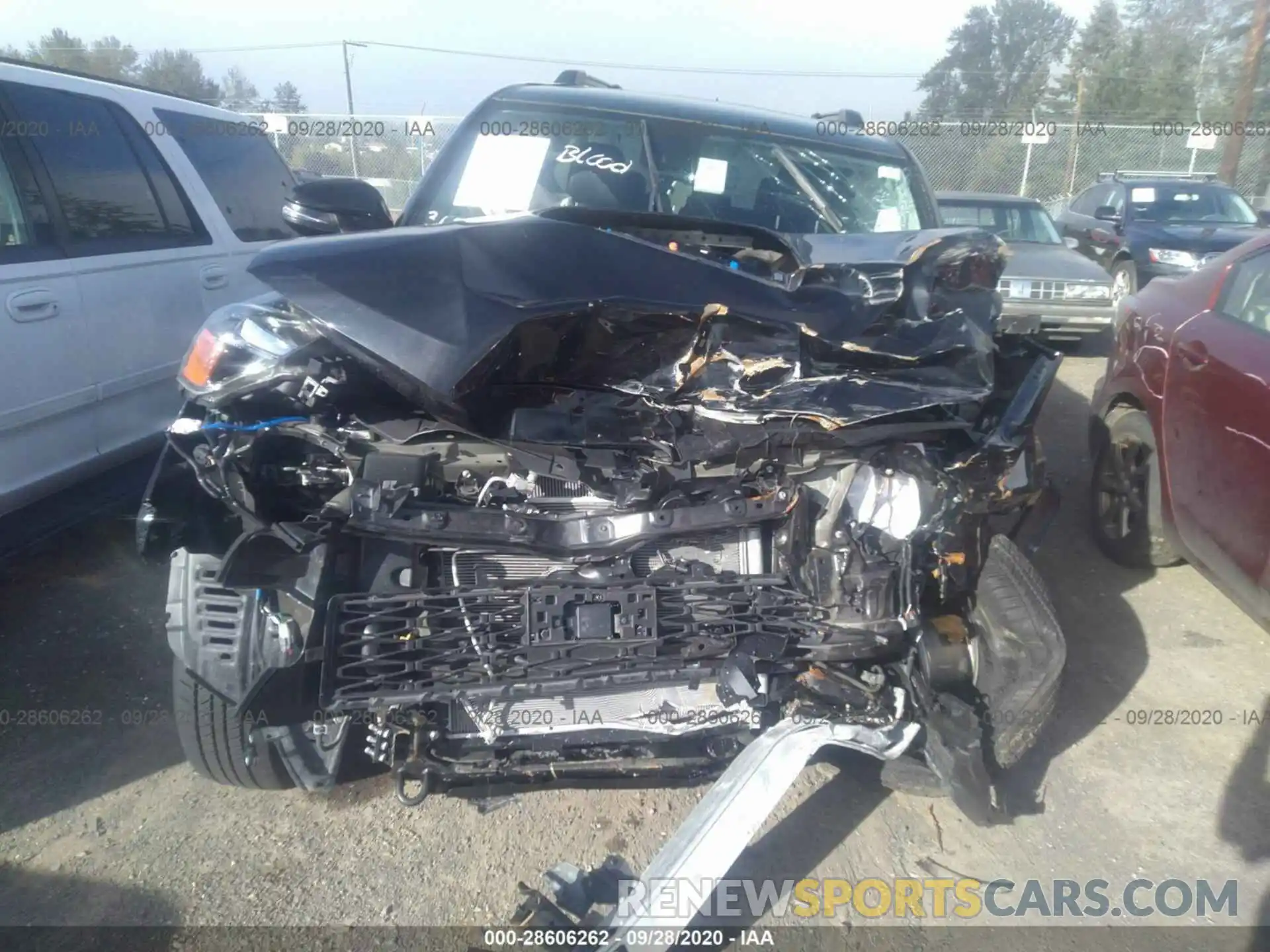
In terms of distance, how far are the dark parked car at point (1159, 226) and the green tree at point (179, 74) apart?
945 inches

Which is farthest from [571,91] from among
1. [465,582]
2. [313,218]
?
[465,582]

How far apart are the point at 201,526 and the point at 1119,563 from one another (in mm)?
4009

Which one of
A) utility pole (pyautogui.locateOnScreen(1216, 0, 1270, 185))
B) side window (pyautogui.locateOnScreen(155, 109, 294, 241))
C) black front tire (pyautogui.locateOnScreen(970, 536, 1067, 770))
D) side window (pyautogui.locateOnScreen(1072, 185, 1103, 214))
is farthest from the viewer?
utility pole (pyautogui.locateOnScreen(1216, 0, 1270, 185))

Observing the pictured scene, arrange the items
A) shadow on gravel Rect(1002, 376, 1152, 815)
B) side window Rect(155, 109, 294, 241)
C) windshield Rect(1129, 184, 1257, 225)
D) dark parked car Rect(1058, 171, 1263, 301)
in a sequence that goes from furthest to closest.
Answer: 1. windshield Rect(1129, 184, 1257, 225)
2. dark parked car Rect(1058, 171, 1263, 301)
3. side window Rect(155, 109, 294, 241)
4. shadow on gravel Rect(1002, 376, 1152, 815)

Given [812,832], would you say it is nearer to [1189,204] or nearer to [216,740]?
[216,740]

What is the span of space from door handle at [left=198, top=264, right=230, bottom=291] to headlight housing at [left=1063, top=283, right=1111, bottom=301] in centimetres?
724

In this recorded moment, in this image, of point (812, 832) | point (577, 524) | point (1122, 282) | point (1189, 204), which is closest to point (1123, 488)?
point (812, 832)

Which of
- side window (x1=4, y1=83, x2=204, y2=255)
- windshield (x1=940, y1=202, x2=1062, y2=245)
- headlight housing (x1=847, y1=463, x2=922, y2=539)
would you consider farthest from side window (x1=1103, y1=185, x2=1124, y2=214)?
side window (x1=4, y1=83, x2=204, y2=255)

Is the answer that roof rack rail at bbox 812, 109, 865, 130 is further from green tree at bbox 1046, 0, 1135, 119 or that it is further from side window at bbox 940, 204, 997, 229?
green tree at bbox 1046, 0, 1135, 119

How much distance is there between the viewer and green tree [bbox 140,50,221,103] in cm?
2697

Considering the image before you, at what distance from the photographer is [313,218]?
11.2ft

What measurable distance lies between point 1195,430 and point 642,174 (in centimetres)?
245

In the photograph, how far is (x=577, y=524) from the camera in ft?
7.47

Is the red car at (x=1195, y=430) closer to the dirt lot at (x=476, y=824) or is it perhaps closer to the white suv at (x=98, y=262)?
the dirt lot at (x=476, y=824)
